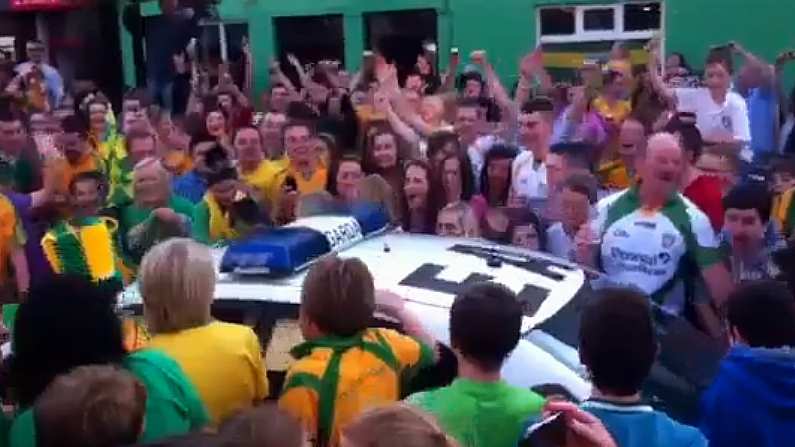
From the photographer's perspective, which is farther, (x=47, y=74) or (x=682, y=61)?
(x=47, y=74)

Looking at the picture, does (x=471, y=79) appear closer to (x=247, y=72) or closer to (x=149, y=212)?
(x=247, y=72)

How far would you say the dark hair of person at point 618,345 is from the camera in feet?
10.2

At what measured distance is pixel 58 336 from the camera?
3.31 meters

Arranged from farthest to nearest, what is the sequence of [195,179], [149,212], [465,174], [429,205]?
[195,179] < [465,174] < [429,205] < [149,212]

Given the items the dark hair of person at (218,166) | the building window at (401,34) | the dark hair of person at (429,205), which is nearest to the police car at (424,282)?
the dark hair of person at (429,205)

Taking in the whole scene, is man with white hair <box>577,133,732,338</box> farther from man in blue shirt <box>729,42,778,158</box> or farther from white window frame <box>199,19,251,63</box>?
white window frame <box>199,19,251,63</box>

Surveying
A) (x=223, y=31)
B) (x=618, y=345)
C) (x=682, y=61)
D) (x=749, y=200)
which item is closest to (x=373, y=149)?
(x=749, y=200)

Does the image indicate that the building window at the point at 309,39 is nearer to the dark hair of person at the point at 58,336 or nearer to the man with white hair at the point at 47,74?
the man with white hair at the point at 47,74

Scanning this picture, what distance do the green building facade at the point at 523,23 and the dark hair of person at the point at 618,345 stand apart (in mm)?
11500

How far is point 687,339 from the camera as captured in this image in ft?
15.8

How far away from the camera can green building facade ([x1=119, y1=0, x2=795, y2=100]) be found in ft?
46.3

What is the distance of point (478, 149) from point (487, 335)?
497cm

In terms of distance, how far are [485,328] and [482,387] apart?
0.16 metres

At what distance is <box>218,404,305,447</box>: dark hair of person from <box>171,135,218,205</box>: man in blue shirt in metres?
4.50
